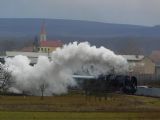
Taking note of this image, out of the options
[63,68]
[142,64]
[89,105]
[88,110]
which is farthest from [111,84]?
[142,64]

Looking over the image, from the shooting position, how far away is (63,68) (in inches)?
4154

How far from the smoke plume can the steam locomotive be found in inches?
45.7

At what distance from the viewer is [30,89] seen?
107125 mm

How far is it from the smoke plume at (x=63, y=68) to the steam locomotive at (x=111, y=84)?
116 centimetres

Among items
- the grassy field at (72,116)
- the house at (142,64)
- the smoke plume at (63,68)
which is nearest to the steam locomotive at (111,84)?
the smoke plume at (63,68)

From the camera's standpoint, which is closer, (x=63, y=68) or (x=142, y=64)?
(x=63, y=68)

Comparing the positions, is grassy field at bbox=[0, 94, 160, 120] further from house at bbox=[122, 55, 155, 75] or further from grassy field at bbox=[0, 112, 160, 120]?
house at bbox=[122, 55, 155, 75]

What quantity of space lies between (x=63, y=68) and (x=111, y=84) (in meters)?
9.46

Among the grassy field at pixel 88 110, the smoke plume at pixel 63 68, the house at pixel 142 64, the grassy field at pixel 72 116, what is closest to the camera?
the grassy field at pixel 72 116

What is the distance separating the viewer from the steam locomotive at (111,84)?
97.6 metres

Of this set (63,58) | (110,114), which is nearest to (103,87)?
(63,58)

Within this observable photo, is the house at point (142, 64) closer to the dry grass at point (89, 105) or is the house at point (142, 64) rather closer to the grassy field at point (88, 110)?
the dry grass at point (89, 105)

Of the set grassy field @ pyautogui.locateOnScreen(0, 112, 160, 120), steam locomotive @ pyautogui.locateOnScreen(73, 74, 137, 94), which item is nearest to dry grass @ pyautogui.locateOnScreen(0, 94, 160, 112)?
steam locomotive @ pyautogui.locateOnScreen(73, 74, 137, 94)

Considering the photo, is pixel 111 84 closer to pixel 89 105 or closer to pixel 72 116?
pixel 89 105
